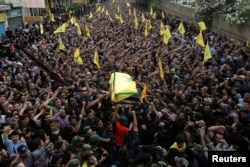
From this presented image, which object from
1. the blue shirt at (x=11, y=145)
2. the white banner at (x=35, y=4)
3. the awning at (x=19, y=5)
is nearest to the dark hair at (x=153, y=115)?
the blue shirt at (x=11, y=145)

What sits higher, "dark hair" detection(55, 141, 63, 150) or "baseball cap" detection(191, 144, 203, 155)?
"dark hair" detection(55, 141, 63, 150)

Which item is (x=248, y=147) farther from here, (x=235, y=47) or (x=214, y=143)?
(x=235, y=47)

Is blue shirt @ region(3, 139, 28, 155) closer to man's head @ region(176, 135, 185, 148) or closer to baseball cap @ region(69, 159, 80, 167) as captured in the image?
baseball cap @ region(69, 159, 80, 167)

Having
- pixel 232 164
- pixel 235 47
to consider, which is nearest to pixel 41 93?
pixel 232 164

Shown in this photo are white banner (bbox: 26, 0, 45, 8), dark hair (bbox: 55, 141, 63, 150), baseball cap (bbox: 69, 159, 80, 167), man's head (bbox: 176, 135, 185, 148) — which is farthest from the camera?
white banner (bbox: 26, 0, 45, 8)

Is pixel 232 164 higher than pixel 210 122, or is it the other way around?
pixel 232 164

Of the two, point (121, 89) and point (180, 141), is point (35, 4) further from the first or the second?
point (180, 141)

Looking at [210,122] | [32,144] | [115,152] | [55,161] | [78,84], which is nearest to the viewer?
[55,161]

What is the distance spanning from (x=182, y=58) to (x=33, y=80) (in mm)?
4839

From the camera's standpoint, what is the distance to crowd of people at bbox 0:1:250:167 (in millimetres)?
5945

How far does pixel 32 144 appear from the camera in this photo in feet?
19.7

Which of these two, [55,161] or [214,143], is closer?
[55,161]

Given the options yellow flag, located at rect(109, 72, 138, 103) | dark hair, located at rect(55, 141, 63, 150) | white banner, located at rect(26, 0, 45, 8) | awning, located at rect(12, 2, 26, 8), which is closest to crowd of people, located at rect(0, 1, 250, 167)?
dark hair, located at rect(55, 141, 63, 150)

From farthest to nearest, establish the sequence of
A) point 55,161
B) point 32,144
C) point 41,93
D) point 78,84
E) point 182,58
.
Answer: point 182,58, point 78,84, point 41,93, point 32,144, point 55,161
